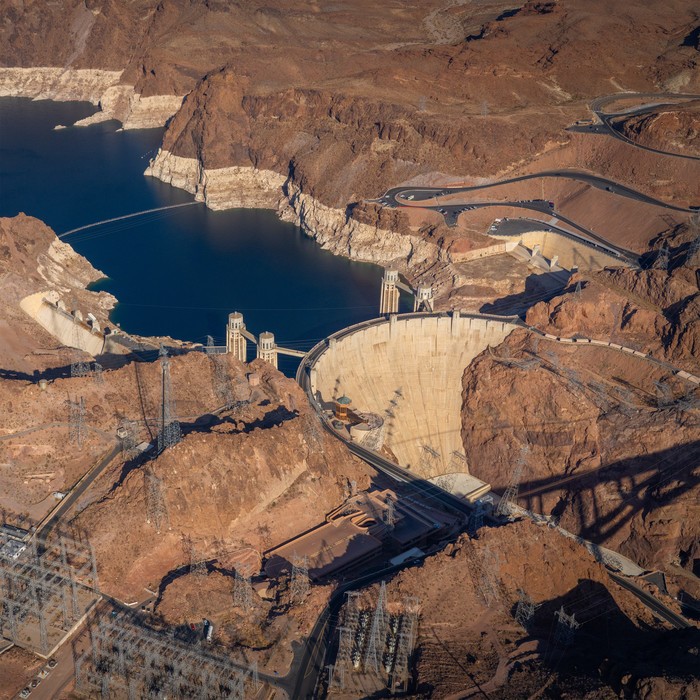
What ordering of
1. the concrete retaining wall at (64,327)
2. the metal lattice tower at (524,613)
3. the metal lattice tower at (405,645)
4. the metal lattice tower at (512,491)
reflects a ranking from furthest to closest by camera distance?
1. the concrete retaining wall at (64,327)
2. the metal lattice tower at (512,491)
3. the metal lattice tower at (524,613)
4. the metal lattice tower at (405,645)

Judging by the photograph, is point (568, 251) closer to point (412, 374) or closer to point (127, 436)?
point (412, 374)

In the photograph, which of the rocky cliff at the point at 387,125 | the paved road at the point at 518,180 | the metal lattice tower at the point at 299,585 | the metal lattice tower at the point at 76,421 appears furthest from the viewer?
the rocky cliff at the point at 387,125

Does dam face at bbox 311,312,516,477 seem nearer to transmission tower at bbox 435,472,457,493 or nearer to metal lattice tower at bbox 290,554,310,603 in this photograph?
transmission tower at bbox 435,472,457,493

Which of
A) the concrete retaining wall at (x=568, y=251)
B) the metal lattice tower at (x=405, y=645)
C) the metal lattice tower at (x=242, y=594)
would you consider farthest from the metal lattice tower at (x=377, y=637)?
the concrete retaining wall at (x=568, y=251)

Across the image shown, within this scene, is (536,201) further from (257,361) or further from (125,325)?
(257,361)

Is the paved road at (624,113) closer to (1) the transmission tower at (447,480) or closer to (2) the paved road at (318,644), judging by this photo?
(1) the transmission tower at (447,480)

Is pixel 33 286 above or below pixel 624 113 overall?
below

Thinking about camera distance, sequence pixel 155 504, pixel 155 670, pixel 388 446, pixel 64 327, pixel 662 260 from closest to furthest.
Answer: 1. pixel 155 670
2. pixel 155 504
3. pixel 388 446
4. pixel 64 327
5. pixel 662 260

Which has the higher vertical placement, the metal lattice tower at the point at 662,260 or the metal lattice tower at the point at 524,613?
the metal lattice tower at the point at 662,260

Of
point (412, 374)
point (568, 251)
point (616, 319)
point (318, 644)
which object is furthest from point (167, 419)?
point (568, 251)
